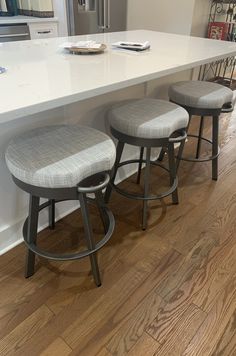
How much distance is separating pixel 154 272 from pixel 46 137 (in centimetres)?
91

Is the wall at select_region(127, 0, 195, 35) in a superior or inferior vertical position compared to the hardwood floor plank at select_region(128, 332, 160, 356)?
superior

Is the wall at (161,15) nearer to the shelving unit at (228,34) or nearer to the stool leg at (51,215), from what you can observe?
the shelving unit at (228,34)

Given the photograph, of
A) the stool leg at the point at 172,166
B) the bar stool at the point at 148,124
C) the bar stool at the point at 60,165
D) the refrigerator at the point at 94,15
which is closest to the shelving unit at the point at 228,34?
the refrigerator at the point at 94,15

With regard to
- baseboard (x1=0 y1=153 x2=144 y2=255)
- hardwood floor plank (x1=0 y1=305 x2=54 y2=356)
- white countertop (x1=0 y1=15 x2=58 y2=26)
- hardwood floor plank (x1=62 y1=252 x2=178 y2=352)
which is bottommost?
hardwood floor plank (x1=62 y1=252 x2=178 y2=352)

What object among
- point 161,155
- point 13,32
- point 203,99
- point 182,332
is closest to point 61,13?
point 13,32

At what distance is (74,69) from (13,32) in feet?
6.51

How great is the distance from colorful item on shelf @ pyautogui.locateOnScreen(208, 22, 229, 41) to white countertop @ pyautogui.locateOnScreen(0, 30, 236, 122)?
3.05 meters

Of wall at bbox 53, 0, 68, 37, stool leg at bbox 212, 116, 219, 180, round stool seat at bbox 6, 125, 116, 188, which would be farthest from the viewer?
wall at bbox 53, 0, 68, 37

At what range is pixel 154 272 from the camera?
1535 mm

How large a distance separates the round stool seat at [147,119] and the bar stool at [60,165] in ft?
0.80

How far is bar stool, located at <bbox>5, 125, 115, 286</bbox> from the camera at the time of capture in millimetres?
Answer: 1062

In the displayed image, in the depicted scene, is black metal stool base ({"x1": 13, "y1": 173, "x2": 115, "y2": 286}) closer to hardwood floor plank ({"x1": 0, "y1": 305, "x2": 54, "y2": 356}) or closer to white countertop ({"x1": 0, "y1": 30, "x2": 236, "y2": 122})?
hardwood floor plank ({"x1": 0, "y1": 305, "x2": 54, "y2": 356})

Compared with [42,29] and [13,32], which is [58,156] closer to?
[13,32]

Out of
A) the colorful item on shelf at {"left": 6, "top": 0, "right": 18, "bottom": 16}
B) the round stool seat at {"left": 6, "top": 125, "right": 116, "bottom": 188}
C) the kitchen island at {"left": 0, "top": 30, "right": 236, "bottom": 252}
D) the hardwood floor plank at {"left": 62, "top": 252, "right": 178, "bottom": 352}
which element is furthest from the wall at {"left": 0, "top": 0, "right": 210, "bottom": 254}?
the colorful item on shelf at {"left": 6, "top": 0, "right": 18, "bottom": 16}
